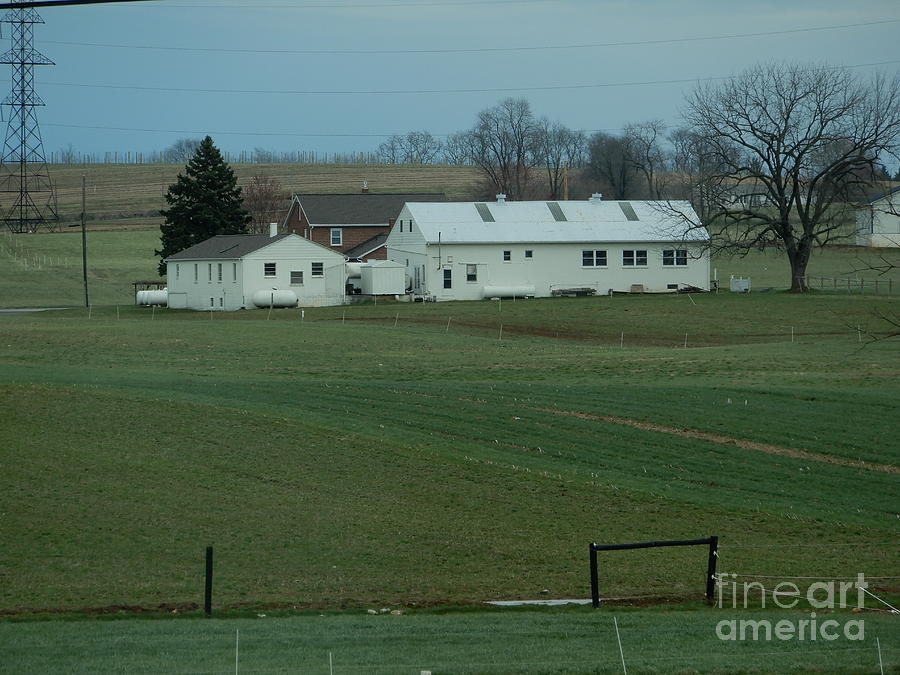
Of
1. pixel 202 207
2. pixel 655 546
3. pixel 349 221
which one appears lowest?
pixel 655 546

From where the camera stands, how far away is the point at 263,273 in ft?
217

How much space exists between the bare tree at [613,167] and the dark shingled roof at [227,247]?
6884 centimetres

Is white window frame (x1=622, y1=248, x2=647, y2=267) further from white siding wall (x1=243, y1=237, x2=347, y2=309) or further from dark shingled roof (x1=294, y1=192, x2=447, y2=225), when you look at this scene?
dark shingled roof (x1=294, y1=192, x2=447, y2=225)

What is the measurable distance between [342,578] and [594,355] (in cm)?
2612

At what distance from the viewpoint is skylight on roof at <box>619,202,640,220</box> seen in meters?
74.4

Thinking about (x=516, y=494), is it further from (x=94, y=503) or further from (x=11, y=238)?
(x=11, y=238)

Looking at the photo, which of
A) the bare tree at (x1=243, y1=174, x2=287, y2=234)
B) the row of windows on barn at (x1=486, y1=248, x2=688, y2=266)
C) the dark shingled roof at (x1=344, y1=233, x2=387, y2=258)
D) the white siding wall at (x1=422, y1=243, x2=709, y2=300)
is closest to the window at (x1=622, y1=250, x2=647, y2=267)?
the row of windows on barn at (x1=486, y1=248, x2=688, y2=266)

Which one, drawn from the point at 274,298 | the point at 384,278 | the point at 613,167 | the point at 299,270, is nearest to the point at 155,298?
the point at 299,270

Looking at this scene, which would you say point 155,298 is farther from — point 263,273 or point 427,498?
point 427,498

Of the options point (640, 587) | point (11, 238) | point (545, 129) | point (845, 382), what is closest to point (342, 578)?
point (640, 587)

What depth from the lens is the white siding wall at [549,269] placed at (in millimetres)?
69250

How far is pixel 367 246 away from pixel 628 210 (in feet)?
65.1

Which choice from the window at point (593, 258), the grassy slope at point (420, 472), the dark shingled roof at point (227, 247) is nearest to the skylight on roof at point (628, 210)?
the window at point (593, 258)

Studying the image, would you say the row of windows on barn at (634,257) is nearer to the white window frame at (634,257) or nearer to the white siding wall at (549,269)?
the white window frame at (634,257)
